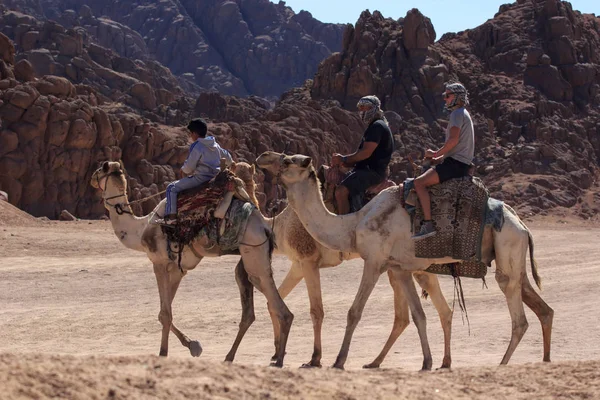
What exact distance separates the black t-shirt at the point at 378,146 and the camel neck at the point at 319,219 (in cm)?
123

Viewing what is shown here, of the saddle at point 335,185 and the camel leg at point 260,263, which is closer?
the camel leg at point 260,263

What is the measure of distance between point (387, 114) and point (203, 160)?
4834cm

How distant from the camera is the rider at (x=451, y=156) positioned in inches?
391

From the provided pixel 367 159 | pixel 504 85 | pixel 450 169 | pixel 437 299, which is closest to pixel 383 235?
pixel 450 169

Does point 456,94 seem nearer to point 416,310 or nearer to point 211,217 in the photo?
point 416,310

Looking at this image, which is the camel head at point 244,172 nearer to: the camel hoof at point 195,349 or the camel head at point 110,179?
the camel head at point 110,179

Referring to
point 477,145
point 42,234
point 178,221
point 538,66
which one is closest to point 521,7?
point 538,66

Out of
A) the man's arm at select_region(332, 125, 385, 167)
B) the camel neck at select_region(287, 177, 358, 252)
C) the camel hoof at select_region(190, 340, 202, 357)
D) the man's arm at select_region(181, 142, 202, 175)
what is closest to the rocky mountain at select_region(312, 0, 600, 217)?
the man's arm at select_region(332, 125, 385, 167)

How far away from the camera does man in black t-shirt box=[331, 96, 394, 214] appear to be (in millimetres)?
10829

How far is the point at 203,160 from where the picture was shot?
11109 millimetres

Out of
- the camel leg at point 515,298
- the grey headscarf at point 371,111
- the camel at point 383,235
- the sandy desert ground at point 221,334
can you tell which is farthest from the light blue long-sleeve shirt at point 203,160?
the camel leg at point 515,298

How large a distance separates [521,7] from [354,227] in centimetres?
6659

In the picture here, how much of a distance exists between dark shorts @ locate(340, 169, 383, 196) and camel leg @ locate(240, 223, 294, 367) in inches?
46.3

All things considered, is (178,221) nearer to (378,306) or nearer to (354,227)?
(354,227)
